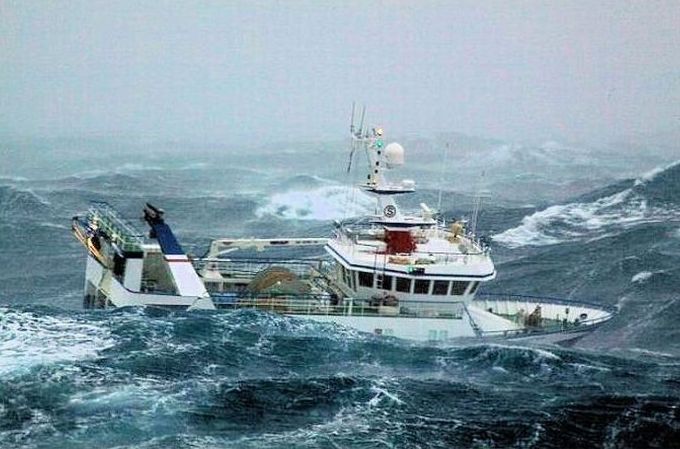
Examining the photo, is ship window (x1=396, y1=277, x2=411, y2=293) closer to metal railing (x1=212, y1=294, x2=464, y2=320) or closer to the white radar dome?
metal railing (x1=212, y1=294, x2=464, y2=320)

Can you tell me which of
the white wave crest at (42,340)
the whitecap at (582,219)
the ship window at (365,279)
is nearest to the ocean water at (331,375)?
the white wave crest at (42,340)

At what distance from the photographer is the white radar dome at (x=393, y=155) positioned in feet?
103

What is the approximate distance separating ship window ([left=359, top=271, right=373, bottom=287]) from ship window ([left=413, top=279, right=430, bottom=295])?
1417mm

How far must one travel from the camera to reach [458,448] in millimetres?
19453

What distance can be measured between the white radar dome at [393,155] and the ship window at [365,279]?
13.2ft

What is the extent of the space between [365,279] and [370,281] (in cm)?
17

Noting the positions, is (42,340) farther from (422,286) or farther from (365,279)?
(422,286)

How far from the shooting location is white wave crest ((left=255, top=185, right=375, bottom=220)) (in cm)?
6969

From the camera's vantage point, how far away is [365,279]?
99.0 feet

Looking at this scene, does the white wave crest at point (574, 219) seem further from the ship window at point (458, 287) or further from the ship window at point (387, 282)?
the ship window at point (387, 282)

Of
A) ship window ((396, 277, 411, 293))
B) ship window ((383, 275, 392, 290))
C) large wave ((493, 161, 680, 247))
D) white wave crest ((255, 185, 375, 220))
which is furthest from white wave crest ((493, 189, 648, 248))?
ship window ((383, 275, 392, 290))

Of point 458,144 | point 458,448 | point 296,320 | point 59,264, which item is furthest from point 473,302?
point 458,144

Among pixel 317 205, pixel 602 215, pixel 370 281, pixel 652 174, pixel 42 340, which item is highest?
pixel 652 174

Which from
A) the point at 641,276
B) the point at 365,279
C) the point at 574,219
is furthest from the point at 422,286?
the point at 574,219
